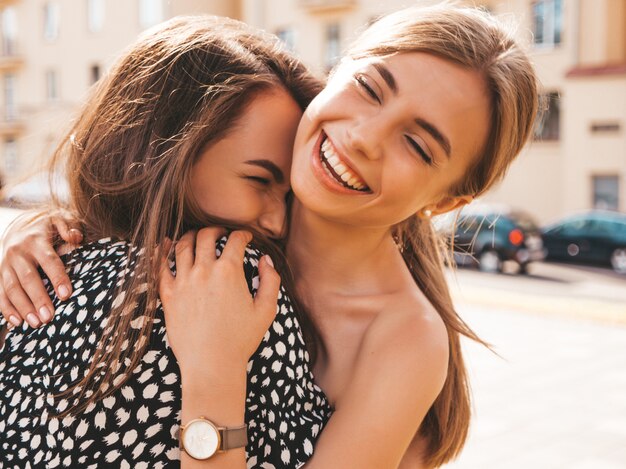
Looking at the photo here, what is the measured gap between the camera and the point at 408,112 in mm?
1848

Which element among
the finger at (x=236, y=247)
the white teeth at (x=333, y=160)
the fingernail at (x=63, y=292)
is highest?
the white teeth at (x=333, y=160)

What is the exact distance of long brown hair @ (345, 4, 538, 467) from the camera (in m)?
1.94

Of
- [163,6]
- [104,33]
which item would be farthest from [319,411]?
[104,33]

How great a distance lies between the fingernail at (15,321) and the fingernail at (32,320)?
5 centimetres

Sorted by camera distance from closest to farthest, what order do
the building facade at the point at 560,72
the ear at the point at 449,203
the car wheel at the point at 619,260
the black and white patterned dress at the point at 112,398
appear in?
the black and white patterned dress at the point at 112,398
the ear at the point at 449,203
the car wheel at the point at 619,260
the building facade at the point at 560,72

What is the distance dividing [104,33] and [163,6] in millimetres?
4075

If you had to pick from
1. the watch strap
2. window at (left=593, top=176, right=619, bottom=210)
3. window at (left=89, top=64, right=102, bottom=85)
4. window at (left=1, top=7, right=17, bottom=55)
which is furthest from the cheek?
window at (left=1, top=7, right=17, bottom=55)

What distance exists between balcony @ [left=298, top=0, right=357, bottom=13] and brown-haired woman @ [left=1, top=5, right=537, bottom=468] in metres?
22.8

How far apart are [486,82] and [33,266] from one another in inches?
47.7

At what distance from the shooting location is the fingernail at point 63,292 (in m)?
→ 1.53

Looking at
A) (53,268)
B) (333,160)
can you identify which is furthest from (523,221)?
(53,268)

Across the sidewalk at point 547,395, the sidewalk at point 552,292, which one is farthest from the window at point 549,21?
the sidewalk at point 547,395

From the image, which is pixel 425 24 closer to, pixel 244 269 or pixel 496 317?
pixel 244 269

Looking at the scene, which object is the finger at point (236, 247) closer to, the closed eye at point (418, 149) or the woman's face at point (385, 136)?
the woman's face at point (385, 136)
